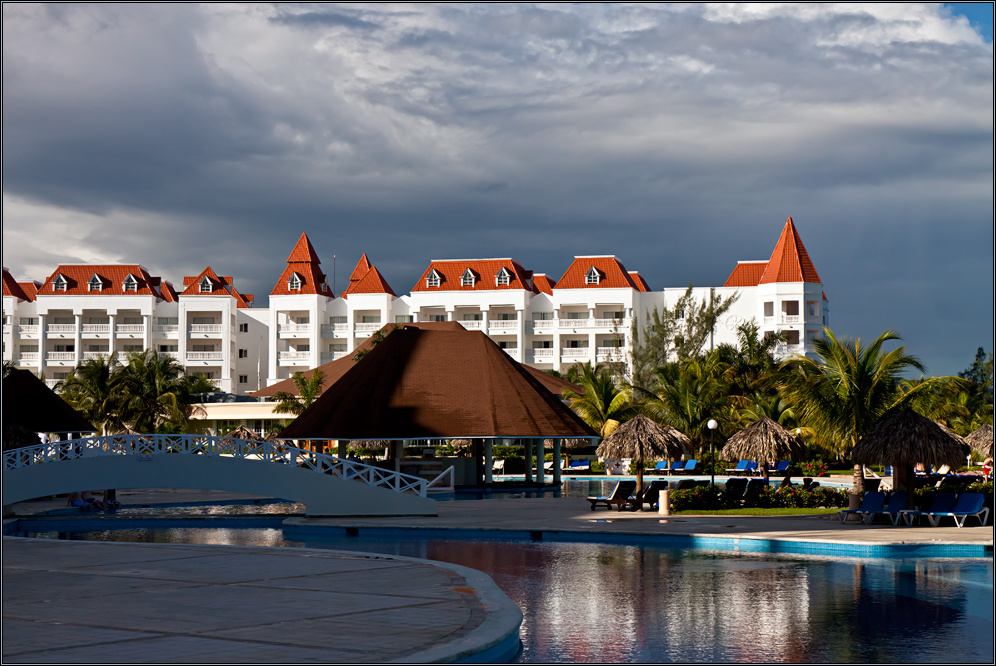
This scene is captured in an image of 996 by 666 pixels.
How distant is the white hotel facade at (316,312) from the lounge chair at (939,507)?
53.5 metres

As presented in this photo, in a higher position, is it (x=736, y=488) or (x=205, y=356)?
(x=205, y=356)

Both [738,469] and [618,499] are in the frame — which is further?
[738,469]

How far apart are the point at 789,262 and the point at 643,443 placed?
4924 cm

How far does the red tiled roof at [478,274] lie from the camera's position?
78188 millimetres

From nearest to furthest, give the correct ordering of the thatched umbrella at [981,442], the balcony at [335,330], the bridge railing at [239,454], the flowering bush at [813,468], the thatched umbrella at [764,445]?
the bridge railing at [239,454], the thatched umbrella at [764,445], the thatched umbrella at [981,442], the flowering bush at [813,468], the balcony at [335,330]

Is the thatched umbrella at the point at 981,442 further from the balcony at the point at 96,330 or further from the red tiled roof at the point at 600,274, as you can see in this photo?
the balcony at the point at 96,330

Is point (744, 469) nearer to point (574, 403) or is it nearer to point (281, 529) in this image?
point (574, 403)

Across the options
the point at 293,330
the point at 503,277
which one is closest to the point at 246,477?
the point at 503,277

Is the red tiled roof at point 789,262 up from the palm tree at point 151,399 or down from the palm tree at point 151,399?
up

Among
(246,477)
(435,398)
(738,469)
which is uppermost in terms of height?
(435,398)

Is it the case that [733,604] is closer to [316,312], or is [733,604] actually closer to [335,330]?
[335,330]

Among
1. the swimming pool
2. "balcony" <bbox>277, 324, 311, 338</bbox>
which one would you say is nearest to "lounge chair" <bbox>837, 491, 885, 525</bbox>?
the swimming pool

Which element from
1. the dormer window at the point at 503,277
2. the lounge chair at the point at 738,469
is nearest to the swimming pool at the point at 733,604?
the lounge chair at the point at 738,469

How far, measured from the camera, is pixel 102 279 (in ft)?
270
